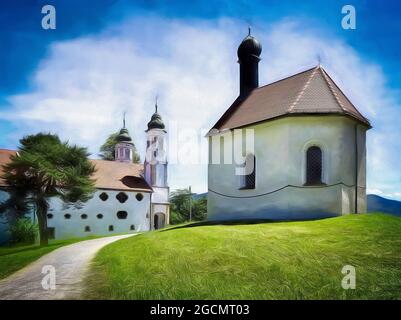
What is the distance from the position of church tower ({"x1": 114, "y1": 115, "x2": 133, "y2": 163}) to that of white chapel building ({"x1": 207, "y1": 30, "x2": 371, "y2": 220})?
22.2 metres

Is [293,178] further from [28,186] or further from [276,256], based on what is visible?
[28,186]

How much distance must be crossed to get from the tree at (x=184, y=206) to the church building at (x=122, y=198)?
7.22 m

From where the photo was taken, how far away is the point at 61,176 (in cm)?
1881

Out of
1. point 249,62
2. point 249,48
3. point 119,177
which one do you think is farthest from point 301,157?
point 119,177

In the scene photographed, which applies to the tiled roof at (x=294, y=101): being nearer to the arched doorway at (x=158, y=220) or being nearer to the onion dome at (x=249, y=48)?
the onion dome at (x=249, y=48)

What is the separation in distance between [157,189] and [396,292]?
93.2 feet

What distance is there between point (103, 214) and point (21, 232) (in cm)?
848

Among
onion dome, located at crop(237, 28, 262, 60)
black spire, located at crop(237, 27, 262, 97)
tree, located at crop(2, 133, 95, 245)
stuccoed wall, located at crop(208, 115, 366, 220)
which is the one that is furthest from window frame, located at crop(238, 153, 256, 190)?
tree, located at crop(2, 133, 95, 245)


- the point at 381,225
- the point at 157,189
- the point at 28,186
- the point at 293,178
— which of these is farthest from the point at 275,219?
the point at 157,189

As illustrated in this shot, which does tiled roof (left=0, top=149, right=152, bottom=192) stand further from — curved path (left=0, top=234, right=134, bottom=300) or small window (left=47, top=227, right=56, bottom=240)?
curved path (left=0, top=234, right=134, bottom=300)

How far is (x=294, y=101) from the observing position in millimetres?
13648

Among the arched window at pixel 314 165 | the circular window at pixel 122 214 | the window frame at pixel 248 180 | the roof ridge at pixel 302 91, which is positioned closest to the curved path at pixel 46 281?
the window frame at pixel 248 180

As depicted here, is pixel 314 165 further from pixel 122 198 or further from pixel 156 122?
pixel 156 122

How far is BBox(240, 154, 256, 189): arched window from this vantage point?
14852 mm
